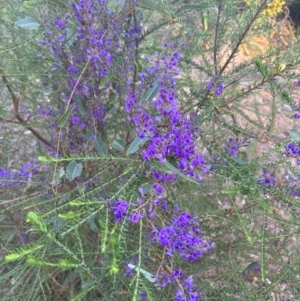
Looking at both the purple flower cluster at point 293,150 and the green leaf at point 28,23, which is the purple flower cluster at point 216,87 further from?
the green leaf at point 28,23

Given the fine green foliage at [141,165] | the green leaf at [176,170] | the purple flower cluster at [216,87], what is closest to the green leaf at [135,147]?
the fine green foliage at [141,165]

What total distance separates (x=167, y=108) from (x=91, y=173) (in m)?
0.49

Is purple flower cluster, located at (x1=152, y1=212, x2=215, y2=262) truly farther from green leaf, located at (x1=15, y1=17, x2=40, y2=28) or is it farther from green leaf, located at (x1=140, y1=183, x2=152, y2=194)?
green leaf, located at (x1=15, y1=17, x2=40, y2=28)

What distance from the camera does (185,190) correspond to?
138 centimetres

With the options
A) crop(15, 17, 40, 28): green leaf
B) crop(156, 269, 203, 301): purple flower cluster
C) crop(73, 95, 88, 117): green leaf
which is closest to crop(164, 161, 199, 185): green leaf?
crop(156, 269, 203, 301): purple flower cluster

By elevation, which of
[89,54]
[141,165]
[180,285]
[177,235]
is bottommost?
[180,285]

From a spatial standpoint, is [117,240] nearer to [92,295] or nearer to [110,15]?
[110,15]

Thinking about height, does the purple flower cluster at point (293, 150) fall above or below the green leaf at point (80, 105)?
above

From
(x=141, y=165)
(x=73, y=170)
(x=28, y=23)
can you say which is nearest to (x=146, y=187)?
(x=141, y=165)

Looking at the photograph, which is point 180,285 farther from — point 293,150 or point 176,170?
point 293,150

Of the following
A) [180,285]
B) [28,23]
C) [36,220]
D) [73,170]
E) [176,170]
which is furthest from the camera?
[28,23]

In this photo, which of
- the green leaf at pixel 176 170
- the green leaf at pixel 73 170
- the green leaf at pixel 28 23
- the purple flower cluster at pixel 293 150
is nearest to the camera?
the green leaf at pixel 176 170

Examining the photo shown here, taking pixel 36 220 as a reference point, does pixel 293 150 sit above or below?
above

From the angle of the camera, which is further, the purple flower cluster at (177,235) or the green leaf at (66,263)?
the purple flower cluster at (177,235)
